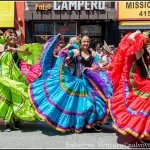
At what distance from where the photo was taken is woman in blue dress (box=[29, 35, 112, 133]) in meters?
6.42

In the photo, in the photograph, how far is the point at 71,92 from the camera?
6.52 m

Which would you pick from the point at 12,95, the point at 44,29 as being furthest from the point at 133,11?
the point at 12,95

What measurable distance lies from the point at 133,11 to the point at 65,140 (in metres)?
15.6

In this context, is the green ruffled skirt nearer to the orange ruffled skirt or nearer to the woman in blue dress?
the woman in blue dress

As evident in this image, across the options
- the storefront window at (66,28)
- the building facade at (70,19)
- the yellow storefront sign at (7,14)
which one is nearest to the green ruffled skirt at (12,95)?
the building facade at (70,19)

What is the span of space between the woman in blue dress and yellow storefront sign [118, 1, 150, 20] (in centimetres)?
1454

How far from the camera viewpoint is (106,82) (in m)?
6.60

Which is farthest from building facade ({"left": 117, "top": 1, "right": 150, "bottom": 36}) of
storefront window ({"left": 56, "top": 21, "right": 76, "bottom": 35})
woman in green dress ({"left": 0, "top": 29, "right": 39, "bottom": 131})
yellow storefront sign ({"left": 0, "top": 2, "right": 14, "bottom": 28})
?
woman in green dress ({"left": 0, "top": 29, "right": 39, "bottom": 131})

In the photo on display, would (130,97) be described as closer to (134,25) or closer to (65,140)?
(65,140)

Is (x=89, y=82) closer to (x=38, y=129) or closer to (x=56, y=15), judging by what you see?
(x=38, y=129)

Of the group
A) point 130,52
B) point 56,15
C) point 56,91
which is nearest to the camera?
point 130,52

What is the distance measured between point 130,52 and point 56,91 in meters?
1.34

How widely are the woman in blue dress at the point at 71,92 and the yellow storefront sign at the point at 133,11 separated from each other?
14.5m

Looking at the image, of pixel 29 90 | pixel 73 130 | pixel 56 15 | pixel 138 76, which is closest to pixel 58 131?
pixel 73 130
